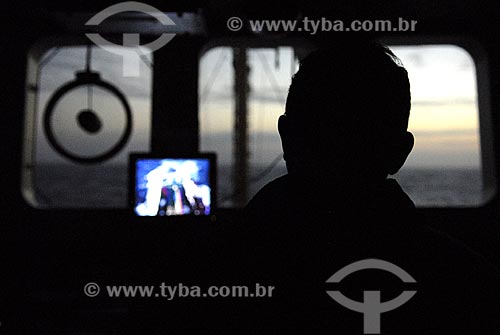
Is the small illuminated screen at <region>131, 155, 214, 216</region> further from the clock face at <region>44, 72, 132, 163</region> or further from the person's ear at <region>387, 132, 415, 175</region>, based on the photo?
the person's ear at <region>387, 132, 415, 175</region>

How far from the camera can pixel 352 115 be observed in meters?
0.51

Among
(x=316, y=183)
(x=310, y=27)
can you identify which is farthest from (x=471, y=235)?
(x=316, y=183)

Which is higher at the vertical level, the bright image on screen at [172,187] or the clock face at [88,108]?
the clock face at [88,108]

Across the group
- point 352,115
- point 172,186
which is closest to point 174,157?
point 172,186

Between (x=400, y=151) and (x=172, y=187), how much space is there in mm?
1896

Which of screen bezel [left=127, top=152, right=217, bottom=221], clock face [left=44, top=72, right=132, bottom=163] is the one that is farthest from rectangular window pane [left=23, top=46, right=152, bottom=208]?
screen bezel [left=127, top=152, right=217, bottom=221]

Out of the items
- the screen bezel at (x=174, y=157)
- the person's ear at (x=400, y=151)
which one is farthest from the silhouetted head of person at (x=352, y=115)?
the screen bezel at (x=174, y=157)

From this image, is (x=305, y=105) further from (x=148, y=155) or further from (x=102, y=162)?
(x=102, y=162)

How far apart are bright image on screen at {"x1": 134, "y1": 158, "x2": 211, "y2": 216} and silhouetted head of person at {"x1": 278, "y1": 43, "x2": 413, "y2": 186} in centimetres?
182

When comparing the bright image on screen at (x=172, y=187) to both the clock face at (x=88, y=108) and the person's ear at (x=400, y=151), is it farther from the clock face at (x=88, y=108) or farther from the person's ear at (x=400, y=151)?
the person's ear at (x=400, y=151)

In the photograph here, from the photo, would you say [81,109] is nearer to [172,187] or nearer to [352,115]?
[172,187]

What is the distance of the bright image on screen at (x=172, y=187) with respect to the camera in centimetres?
229

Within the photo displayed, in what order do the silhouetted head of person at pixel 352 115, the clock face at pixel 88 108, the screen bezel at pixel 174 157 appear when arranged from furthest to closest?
the clock face at pixel 88 108, the screen bezel at pixel 174 157, the silhouetted head of person at pixel 352 115

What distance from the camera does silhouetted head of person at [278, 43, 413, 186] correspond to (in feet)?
1.66
